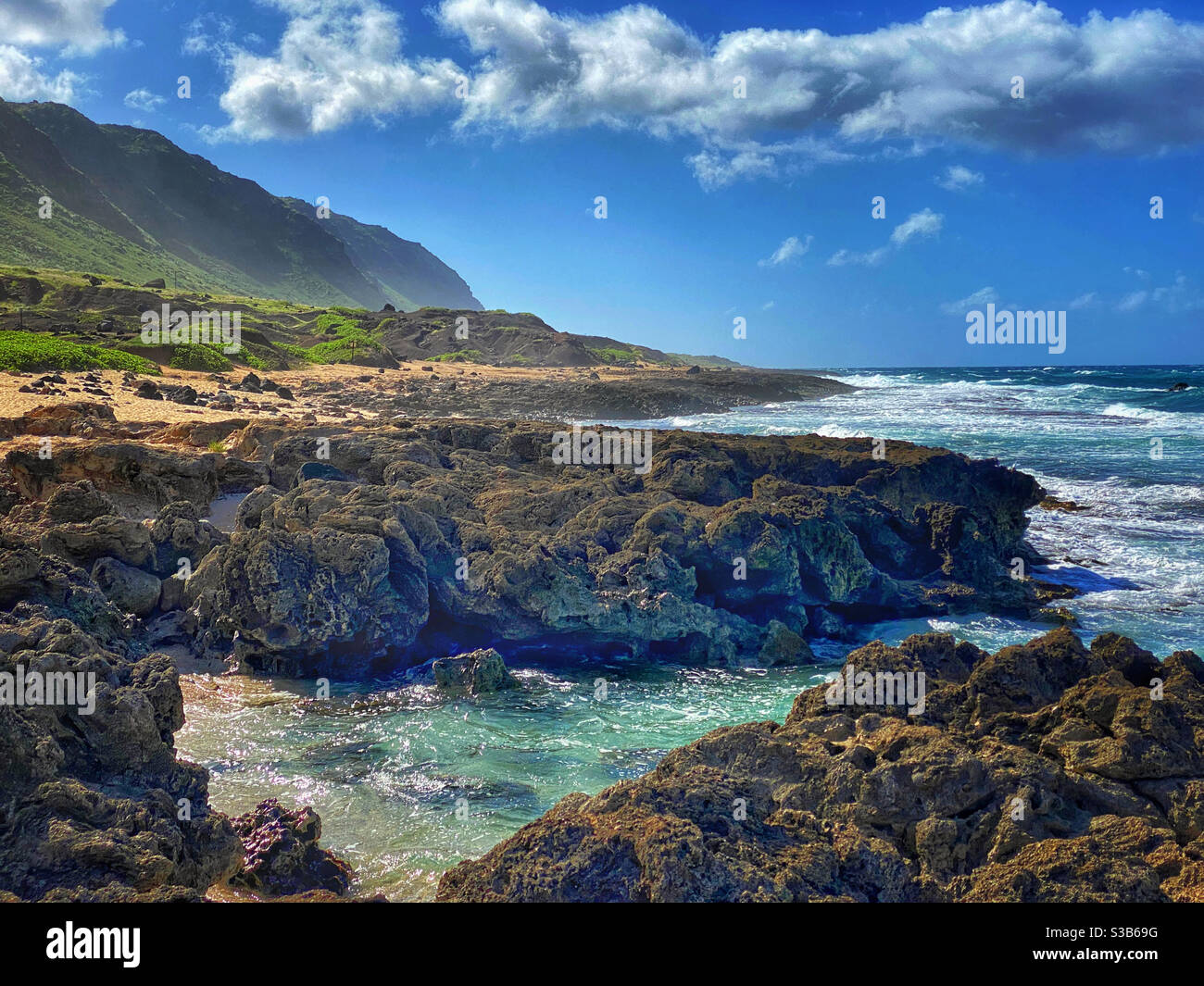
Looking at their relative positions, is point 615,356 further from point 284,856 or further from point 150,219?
point 150,219

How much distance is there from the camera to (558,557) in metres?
11.8

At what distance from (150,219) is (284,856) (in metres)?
167

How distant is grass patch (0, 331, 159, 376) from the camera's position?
28016mm

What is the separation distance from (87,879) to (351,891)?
2188 millimetres

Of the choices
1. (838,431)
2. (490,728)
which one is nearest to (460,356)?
(838,431)

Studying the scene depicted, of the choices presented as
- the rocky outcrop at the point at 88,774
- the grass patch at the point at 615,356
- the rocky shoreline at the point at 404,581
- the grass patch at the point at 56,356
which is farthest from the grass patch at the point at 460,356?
the rocky outcrop at the point at 88,774

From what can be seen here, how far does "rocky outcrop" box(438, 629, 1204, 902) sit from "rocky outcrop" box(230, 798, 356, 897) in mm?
2078

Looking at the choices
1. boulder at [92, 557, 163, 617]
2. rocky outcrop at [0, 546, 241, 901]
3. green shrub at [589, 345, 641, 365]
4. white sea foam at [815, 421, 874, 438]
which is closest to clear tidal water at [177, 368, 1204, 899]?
rocky outcrop at [0, 546, 241, 901]

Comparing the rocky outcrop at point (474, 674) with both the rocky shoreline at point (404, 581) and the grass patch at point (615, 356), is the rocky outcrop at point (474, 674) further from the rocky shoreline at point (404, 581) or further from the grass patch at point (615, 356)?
the grass patch at point (615, 356)

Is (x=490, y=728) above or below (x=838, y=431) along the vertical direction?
below

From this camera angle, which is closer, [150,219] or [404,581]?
[404,581]

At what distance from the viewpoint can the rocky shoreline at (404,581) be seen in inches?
193

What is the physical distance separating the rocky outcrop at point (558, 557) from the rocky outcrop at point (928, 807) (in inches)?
199
